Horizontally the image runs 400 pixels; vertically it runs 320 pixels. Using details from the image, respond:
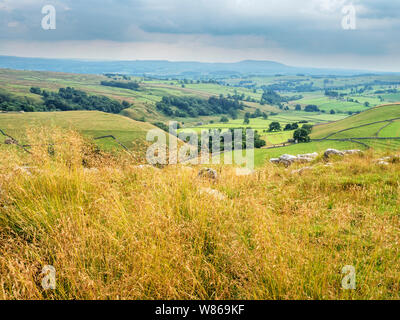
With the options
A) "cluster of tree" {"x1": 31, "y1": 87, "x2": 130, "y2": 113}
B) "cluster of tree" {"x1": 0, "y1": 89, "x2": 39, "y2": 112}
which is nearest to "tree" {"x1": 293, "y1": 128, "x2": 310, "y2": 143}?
"cluster of tree" {"x1": 0, "y1": 89, "x2": 39, "y2": 112}

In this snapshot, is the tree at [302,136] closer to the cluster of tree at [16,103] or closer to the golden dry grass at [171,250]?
the golden dry grass at [171,250]

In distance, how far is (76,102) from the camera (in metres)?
153

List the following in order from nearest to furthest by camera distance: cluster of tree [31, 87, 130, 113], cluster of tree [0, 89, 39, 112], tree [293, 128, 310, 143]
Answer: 1. tree [293, 128, 310, 143]
2. cluster of tree [0, 89, 39, 112]
3. cluster of tree [31, 87, 130, 113]

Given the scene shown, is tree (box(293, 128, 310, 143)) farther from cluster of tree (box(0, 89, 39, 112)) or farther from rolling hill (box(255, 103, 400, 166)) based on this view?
cluster of tree (box(0, 89, 39, 112))

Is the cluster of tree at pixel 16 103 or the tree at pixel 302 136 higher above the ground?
the cluster of tree at pixel 16 103

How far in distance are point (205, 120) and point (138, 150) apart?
17116 centimetres

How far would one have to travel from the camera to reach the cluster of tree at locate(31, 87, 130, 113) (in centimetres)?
13650

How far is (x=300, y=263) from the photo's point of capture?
9.45 feet

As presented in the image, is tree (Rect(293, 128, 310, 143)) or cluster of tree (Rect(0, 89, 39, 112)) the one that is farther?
cluster of tree (Rect(0, 89, 39, 112))

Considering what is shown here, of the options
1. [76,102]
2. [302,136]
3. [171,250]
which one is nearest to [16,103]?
[76,102]

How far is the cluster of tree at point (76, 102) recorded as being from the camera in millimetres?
136500

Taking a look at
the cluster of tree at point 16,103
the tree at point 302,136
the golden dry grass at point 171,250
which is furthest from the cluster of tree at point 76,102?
the golden dry grass at point 171,250
